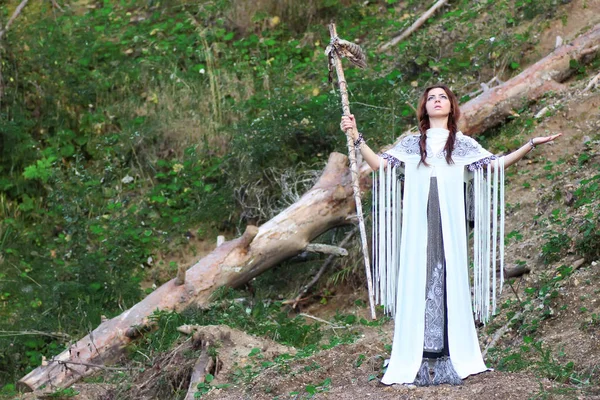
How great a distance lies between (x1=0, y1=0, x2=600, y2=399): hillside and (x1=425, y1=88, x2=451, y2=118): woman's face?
153 cm

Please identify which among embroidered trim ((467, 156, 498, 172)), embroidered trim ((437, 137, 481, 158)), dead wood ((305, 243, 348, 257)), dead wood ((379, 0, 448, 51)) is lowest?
dead wood ((305, 243, 348, 257))

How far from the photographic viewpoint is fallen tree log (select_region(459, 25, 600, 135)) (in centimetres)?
1048

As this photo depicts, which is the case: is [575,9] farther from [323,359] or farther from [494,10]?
[323,359]

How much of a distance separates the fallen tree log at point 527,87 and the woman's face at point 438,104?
3791 mm

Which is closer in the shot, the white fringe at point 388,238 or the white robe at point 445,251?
the white robe at point 445,251

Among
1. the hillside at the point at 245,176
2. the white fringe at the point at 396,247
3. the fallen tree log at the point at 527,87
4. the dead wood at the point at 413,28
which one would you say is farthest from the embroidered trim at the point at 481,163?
the dead wood at the point at 413,28

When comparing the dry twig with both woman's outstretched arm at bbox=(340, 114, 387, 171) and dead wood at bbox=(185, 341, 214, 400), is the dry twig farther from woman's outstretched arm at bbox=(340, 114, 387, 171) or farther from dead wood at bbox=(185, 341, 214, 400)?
woman's outstretched arm at bbox=(340, 114, 387, 171)

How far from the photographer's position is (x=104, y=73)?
13555mm

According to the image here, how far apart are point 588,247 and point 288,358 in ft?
7.64

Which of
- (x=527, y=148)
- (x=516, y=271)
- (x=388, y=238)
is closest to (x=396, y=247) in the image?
(x=388, y=238)

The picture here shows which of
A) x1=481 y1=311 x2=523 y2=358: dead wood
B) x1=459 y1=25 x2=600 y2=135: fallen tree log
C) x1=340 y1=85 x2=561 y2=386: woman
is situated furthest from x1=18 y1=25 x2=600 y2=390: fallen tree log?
x1=340 y1=85 x2=561 y2=386: woman

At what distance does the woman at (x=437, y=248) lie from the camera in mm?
6516

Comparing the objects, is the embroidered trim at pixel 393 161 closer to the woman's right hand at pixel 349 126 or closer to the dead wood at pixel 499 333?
the woman's right hand at pixel 349 126

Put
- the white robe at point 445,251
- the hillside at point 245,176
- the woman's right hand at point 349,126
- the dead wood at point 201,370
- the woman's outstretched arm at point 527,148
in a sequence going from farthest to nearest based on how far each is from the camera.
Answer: the hillside at point 245,176 → the dead wood at point 201,370 → the woman's right hand at point 349,126 → the white robe at point 445,251 → the woman's outstretched arm at point 527,148
